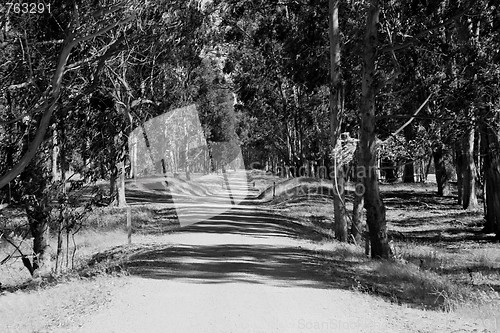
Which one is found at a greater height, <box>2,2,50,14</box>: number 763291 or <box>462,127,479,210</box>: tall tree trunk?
<box>2,2,50,14</box>: number 763291

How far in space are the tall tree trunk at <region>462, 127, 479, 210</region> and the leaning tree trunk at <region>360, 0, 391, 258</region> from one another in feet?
43.3

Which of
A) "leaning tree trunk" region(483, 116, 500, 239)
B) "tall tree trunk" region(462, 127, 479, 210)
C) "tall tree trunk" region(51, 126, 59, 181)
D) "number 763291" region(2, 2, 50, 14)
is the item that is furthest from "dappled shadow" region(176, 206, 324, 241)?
"number 763291" region(2, 2, 50, 14)

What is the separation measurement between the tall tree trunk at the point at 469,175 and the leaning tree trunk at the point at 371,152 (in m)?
13.2

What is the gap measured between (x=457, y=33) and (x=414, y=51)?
3.79m

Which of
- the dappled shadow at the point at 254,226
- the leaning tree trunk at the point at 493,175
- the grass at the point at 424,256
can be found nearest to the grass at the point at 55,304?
the grass at the point at 424,256

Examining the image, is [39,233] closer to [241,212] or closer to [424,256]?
[424,256]

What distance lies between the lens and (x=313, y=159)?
52.5 meters

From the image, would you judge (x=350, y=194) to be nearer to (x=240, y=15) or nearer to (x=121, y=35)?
(x=240, y=15)

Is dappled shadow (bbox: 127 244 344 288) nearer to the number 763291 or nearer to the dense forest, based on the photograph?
the dense forest

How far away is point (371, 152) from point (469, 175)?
15.6 m

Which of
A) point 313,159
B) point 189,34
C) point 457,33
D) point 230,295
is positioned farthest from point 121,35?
point 313,159

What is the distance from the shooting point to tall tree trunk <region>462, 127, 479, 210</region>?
2764 cm

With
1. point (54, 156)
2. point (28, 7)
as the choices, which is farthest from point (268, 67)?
point (28, 7)

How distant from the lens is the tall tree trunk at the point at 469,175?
27641 millimetres
